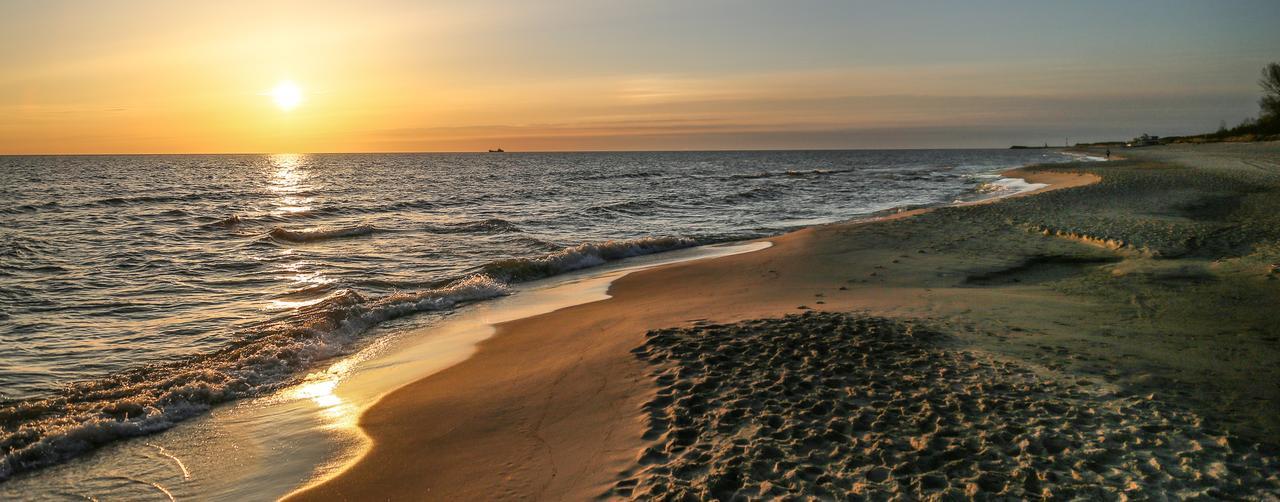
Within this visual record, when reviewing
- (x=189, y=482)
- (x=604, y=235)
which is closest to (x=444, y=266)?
(x=604, y=235)

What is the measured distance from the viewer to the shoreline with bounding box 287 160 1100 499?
498 centimetres

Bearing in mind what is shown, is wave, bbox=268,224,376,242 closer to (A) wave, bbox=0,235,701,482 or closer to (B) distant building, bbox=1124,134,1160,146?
(A) wave, bbox=0,235,701,482

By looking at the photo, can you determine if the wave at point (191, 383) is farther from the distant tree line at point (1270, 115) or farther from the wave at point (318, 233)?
the distant tree line at point (1270, 115)

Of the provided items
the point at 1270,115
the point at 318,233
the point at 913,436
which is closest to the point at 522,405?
the point at 913,436

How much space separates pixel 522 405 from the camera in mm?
6430

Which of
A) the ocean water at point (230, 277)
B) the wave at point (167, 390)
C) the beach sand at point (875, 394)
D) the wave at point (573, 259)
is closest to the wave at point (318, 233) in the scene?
the ocean water at point (230, 277)

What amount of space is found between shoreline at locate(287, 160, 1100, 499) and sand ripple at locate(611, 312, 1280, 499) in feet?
1.22

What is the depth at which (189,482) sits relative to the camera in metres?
5.34

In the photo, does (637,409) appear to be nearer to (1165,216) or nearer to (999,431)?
(999,431)

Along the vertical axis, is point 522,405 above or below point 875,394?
below

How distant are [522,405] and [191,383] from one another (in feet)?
13.0

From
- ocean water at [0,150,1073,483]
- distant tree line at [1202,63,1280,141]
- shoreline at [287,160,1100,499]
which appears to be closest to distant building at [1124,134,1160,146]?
distant tree line at [1202,63,1280,141]

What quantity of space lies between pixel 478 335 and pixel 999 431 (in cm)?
690

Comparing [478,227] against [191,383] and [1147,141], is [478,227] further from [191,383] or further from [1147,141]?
[1147,141]
